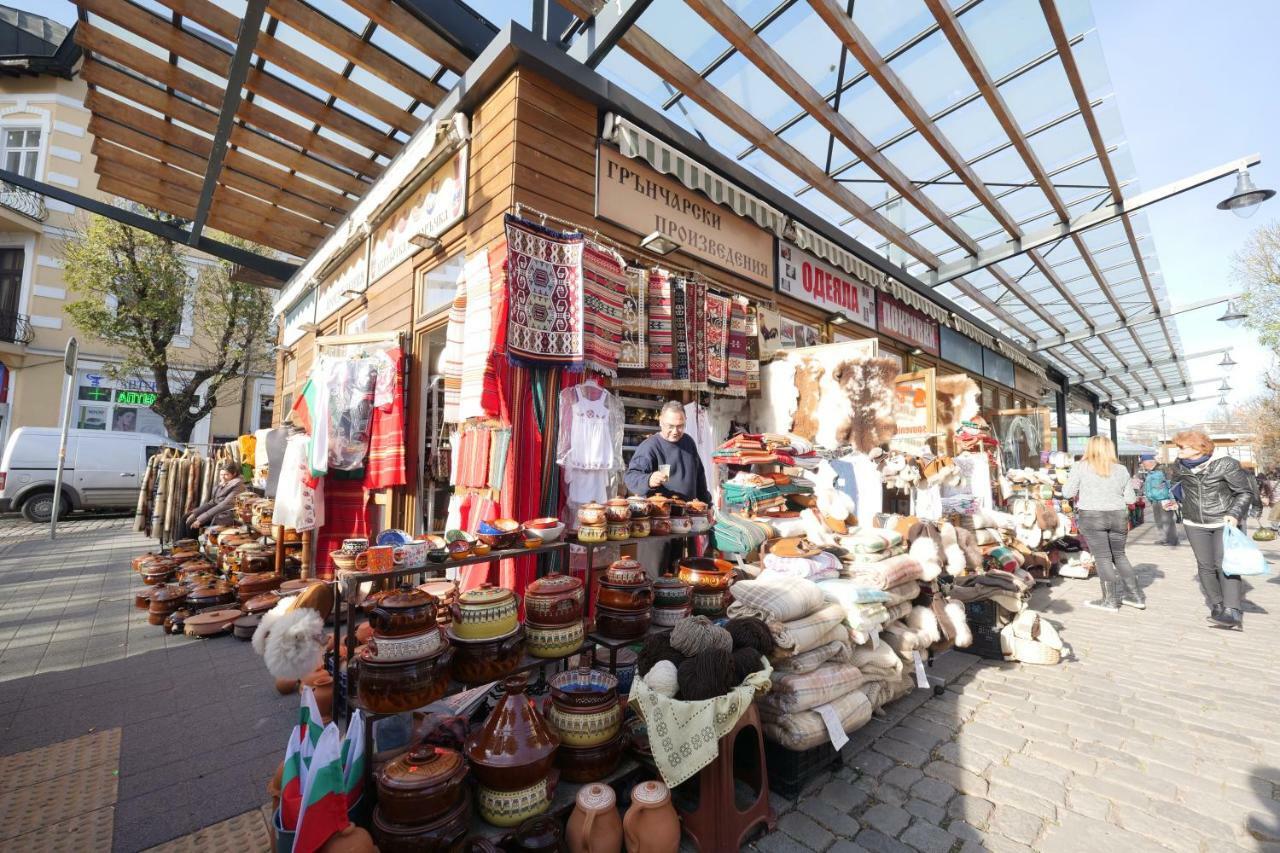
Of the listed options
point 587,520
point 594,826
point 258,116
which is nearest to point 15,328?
point 258,116

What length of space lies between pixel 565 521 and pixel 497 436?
2.88 feet

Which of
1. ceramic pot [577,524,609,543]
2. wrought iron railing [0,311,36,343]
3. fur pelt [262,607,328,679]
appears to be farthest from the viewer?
wrought iron railing [0,311,36,343]

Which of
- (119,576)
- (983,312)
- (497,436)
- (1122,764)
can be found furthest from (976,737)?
(983,312)

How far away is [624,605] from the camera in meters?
2.60

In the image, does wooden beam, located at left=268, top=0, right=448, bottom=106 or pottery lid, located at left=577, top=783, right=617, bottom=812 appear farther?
wooden beam, located at left=268, top=0, right=448, bottom=106

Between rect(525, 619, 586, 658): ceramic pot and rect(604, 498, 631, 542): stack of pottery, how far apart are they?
0.67 meters

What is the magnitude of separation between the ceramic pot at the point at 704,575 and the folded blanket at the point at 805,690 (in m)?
0.55

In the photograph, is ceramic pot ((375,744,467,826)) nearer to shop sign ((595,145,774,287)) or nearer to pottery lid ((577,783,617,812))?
pottery lid ((577,783,617,812))

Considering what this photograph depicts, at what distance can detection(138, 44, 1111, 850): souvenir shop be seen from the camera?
1977mm

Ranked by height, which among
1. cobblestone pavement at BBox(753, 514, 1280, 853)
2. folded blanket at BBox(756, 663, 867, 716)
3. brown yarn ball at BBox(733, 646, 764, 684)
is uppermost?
brown yarn ball at BBox(733, 646, 764, 684)

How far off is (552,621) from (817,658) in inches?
55.5

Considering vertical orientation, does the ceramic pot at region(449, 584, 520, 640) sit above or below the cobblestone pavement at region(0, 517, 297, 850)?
above

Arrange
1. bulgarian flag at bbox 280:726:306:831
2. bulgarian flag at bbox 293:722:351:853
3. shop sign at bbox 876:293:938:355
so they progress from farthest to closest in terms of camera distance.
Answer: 1. shop sign at bbox 876:293:938:355
2. bulgarian flag at bbox 280:726:306:831
3. bulgarian flag at bbox 293:722:351:853

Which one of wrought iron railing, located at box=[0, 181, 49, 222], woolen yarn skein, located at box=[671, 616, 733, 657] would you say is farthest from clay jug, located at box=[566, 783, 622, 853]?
wrought iron railing, located at box=[0, 181, 49, 222]
